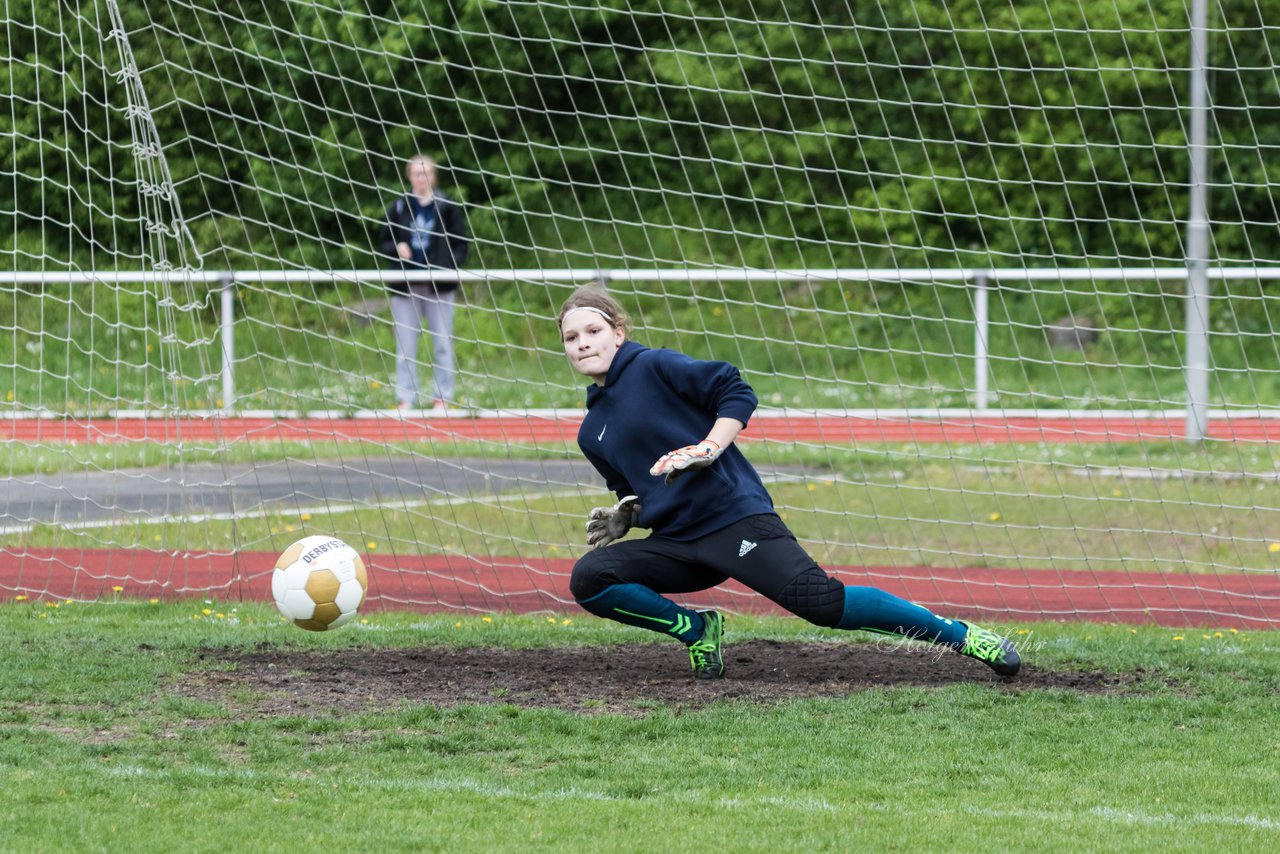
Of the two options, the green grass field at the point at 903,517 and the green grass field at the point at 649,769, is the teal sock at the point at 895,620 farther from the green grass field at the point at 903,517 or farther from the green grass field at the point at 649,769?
the green grass field at the point at 903,517

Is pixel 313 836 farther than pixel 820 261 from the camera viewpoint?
No

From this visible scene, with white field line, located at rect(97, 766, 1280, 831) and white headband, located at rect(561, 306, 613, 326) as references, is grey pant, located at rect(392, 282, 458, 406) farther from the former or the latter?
white field line, located at rect(97, 766, 1280, 831)

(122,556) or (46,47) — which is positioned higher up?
(46,47)

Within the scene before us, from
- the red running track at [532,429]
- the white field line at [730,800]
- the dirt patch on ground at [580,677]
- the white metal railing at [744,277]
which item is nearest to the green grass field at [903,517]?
the red running track at [532,429]

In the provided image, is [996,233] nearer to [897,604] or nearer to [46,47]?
[46,47]

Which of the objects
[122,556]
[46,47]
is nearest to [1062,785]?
[122,556]

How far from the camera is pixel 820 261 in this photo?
18.2 meters

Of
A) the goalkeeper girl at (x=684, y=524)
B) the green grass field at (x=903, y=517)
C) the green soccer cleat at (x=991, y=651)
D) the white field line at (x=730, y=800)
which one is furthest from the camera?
the green grass field at (x=903, y=517)

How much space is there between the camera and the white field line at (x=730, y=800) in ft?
12.2

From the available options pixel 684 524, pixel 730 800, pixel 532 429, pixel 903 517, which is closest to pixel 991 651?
pixel 684 524

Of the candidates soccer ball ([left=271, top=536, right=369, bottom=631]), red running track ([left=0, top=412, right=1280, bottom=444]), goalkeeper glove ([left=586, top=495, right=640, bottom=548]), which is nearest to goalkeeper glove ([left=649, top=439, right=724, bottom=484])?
goalkeeper glove ([left=586, top=495, right=640, bottom=548])

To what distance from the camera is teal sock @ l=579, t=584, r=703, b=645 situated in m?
5.26

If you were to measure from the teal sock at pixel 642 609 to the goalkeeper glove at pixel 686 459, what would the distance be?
50cm

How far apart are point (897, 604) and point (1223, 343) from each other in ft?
35.7
